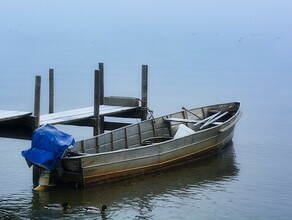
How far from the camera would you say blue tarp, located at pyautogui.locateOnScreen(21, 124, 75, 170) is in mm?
20547

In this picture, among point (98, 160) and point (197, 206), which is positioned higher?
point (98, 160)

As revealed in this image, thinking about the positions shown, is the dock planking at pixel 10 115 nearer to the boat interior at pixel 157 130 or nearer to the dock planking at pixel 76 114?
the dock planking at pixel 76 114

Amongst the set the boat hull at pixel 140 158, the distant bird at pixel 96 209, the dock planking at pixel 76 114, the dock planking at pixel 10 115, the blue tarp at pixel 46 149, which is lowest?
the distant bird at pixel 96 209

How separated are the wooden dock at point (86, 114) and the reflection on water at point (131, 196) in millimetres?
2208

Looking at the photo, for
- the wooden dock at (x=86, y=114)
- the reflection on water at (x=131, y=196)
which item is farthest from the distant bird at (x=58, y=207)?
the wooden dock at (x=86, y=114)

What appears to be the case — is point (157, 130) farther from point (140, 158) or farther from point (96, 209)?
point (96, 209)

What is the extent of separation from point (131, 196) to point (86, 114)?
4.22 metres

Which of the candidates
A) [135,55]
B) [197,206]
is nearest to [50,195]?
[197,206]

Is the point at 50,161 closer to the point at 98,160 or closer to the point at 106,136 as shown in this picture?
the point at 98,160

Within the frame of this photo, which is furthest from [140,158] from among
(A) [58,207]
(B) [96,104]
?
(A) [58,207]

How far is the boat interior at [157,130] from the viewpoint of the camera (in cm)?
2309

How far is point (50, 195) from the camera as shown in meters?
21.1

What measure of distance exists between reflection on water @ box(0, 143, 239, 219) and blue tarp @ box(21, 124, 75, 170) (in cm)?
114

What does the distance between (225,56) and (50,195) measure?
7367cm
